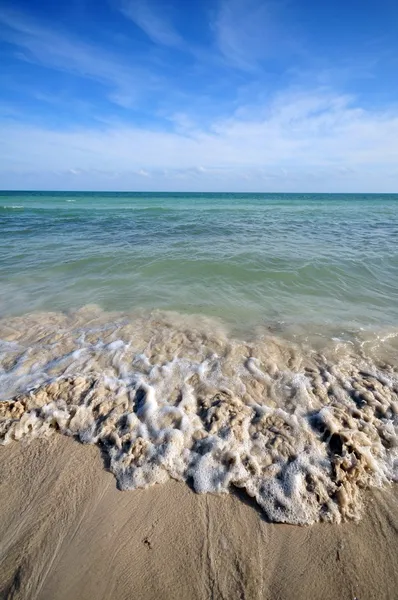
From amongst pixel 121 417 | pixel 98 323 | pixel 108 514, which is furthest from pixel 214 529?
pixel 98 323

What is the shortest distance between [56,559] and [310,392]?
2912mm

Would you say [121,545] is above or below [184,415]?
below

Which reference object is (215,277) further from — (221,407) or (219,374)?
(221,407)

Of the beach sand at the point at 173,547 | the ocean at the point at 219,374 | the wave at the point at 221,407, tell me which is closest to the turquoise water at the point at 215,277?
the ocean at the point at 219,374

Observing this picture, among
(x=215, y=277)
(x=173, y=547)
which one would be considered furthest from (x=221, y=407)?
(x=215, y=277)

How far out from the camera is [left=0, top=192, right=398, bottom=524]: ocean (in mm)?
2723

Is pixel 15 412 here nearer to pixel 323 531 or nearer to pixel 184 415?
pixel 184 415

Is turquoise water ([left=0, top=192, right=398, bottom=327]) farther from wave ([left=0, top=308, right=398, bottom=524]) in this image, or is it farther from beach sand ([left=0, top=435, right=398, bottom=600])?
beach sand ([left=0, top=435, right=398, bottom=600])

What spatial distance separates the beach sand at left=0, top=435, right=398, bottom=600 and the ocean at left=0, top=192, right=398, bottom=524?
0.44 ft

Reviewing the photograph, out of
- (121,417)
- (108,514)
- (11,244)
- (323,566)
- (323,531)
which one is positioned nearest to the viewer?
(323,566)

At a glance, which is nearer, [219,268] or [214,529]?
[214,529]

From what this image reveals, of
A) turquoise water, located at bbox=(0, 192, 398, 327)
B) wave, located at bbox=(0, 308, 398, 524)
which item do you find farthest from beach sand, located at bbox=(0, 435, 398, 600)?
turquoise water, located at bbox=(0, 192, 398, 327)

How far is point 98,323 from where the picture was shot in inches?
213

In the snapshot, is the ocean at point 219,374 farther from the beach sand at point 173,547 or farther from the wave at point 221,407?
the beach sand at point 173,547
